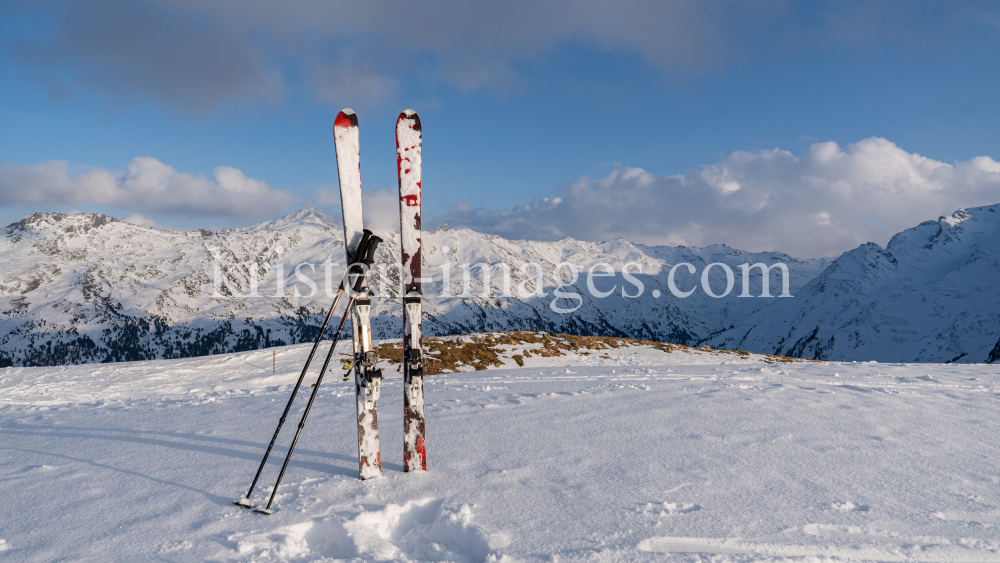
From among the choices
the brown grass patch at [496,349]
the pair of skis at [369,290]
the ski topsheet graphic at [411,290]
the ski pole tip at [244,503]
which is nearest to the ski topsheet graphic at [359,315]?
the pair of skis at [369,290]

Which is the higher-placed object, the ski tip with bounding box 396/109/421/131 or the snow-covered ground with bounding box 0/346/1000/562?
the ski tip with bounding box 396/109/421/131

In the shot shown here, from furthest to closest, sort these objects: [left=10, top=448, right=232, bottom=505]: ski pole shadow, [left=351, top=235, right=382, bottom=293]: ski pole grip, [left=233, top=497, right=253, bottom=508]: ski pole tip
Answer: [left=351, top=235, right=382, bottom=293]: ski pole grip
[left=10, top=448, right=232, bottom=505]: ski pole shadow
[left=233, top=497, right=253, bottom=508]: ski pole tip

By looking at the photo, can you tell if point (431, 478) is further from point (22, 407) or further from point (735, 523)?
point (22, 407)

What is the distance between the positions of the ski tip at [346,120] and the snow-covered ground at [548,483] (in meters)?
3.80

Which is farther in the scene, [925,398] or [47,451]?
[925,398]

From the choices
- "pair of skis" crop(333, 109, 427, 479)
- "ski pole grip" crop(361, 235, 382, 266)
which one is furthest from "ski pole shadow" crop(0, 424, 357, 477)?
"ski pole grip" crop(361, 235, 382, 266)

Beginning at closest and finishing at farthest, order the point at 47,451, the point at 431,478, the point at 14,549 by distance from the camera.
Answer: the point at 14,549 → the point at 431,478 → the point at 47,451

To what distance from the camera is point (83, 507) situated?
175 inches

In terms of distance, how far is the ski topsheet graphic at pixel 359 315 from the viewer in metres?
5.11

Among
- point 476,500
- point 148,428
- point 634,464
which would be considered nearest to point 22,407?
point 148,428

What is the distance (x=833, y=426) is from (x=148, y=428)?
33.8ft

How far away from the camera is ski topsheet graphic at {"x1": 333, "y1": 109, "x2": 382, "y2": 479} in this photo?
5.11 m

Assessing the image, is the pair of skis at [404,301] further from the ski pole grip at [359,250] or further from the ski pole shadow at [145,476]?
the ski pole shadow at [145,476]

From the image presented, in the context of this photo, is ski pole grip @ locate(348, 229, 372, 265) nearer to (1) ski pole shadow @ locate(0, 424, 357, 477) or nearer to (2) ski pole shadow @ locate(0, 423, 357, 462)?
(1) ski pole shadow @ locate(0, 424, 357, 477)
